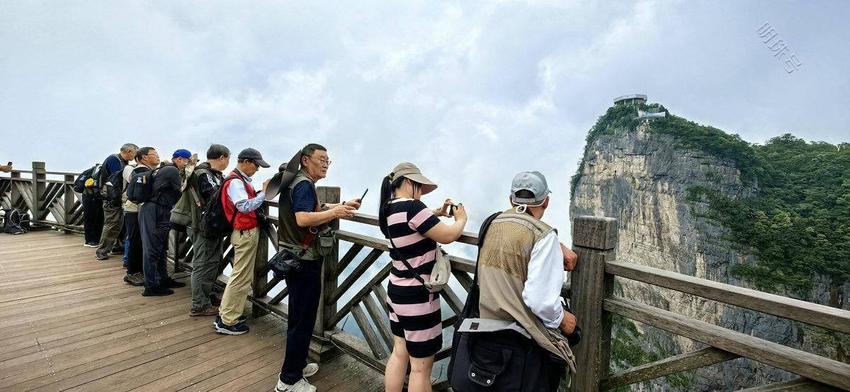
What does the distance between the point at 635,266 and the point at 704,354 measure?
0.46m

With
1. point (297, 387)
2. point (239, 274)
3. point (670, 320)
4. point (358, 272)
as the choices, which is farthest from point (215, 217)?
point (670, 320)

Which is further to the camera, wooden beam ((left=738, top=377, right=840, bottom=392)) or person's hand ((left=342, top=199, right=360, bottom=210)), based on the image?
person's hand ((left=342, top=199, right=360, bottom=210))

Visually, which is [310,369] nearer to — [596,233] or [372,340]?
[372,340]

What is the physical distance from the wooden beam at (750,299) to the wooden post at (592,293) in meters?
0.08

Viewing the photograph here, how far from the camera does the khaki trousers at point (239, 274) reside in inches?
144

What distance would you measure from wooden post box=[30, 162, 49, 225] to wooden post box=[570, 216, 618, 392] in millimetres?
11809

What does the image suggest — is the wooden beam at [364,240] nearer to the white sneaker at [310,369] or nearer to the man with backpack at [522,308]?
the white sneaker at [310,369]

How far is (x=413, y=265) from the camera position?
85.0 inches

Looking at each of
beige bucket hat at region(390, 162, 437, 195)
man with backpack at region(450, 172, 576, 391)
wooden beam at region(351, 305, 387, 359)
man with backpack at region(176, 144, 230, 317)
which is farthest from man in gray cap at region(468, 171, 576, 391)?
man with backpack at region(176, 144, 230, 317)

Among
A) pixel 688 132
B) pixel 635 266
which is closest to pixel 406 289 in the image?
pixel 635 266

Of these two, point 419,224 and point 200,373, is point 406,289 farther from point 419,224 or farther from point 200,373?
point 200,373

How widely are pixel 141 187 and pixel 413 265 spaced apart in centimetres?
416

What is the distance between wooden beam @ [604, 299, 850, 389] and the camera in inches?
54.4

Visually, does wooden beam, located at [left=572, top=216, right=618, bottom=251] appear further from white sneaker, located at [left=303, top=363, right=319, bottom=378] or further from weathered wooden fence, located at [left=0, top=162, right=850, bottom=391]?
white sneaker, located at [left=303, top=363, right=319, bottom=378]
